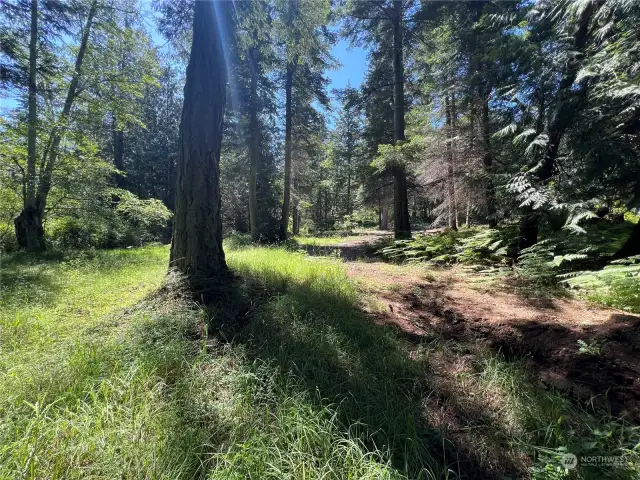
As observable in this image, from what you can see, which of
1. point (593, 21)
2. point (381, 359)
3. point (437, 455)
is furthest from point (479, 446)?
point (593, 21)

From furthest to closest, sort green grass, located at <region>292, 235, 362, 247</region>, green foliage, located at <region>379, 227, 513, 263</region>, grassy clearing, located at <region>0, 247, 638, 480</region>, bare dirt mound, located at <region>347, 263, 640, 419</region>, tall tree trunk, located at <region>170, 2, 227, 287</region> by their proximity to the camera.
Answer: green grass, located at <region>292, 235, 362, 247</region>
green foliage, located at <region>379, 227, 513, 263</region>
tall tree trunk, located at <region>170, 2, 227, 287</region>
bare dirt mound, located at <region>347, 263, 640, 419</region>
grassy clearing, located at <region>0, 247, 638, 480</region>

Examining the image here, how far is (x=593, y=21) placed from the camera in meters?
5.03

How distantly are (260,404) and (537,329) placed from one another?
2.99 m

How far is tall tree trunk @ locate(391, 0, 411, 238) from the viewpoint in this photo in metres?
9.29

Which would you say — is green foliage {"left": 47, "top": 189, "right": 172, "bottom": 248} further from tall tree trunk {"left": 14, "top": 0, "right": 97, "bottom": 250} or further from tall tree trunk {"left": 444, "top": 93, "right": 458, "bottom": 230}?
tall tree trunk {"left": 444, "top": 93, "right": 458, "bottom": 230}

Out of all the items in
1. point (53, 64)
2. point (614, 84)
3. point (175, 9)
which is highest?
point (53, 64)

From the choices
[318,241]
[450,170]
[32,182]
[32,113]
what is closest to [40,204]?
[32,182]

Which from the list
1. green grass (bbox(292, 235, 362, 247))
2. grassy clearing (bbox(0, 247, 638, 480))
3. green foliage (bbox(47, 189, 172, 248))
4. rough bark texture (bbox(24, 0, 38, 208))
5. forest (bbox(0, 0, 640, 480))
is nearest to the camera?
grassy clearing (bbox(0, 247, 638, 480))

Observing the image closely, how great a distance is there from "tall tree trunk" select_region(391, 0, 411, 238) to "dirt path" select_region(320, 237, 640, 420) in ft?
16.9

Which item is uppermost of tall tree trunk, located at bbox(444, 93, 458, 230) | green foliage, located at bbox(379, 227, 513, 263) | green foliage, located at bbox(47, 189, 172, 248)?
tall tree trunk, located at bbox(444, 93, 458, 230)

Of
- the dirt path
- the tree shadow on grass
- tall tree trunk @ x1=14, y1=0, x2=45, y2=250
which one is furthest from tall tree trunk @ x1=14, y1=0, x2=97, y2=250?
the dirt path

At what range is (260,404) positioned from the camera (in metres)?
1.81

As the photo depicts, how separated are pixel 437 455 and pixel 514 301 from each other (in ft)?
10.7

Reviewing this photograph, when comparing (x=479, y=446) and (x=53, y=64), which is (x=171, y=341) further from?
(x=53, y=64)
